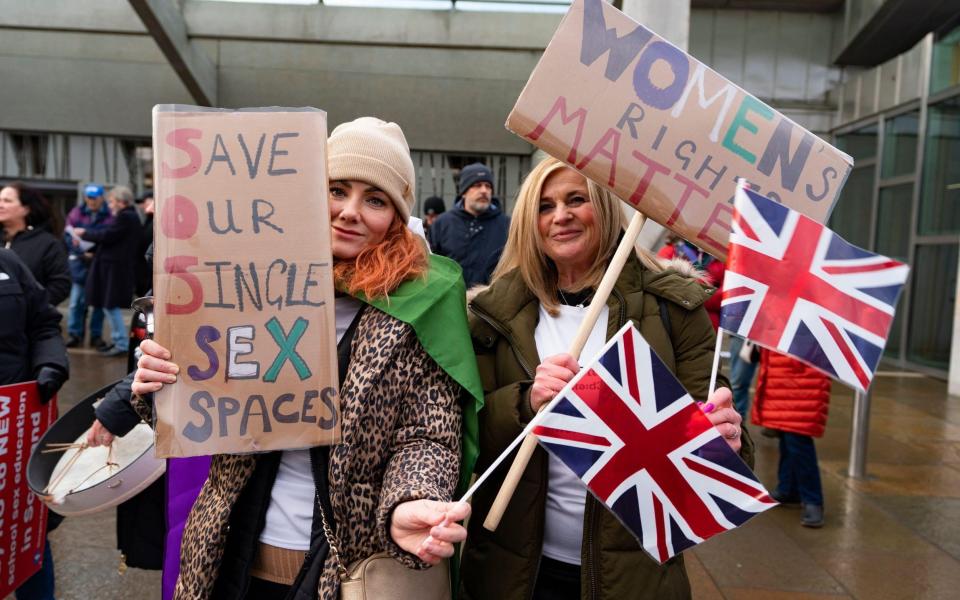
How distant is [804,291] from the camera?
1.77m

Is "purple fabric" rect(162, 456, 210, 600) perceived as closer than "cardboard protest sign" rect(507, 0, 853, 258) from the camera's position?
No

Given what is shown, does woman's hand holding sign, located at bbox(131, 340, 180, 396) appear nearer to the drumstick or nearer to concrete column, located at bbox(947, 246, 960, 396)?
the drumstick

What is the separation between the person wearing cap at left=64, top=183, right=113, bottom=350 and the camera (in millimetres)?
9211

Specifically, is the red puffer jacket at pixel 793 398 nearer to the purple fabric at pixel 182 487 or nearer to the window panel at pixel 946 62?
the purple fabric at pixel 182 487

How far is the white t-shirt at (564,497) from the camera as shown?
1985 millimetres

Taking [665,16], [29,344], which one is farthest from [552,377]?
[665,16]

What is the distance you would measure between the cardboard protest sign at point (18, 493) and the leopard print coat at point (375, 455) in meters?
1.50

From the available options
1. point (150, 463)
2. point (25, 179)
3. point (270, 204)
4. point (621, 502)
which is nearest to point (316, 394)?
point (270, 204)

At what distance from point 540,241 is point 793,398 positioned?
3.23 meters

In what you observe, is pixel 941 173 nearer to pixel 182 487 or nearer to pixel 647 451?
pixel 647 451

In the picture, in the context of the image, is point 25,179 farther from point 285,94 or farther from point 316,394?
point 316,394

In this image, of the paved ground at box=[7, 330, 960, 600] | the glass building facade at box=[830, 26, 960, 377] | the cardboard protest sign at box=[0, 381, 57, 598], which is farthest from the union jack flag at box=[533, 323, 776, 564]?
the glass building facade at box=[830, 26, 960, 377]

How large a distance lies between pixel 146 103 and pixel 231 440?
14.7m

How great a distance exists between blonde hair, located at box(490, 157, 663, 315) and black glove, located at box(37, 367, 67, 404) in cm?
209
